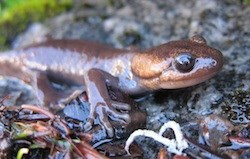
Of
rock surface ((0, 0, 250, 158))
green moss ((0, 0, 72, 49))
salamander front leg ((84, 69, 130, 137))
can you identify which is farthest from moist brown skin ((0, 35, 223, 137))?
green moss ((0, 0, 72, 49))

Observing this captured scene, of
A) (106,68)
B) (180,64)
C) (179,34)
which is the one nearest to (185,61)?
(180,64)

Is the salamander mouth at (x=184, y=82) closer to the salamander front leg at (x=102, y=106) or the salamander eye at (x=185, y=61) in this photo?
the salamander eye at (x=185, y=61)

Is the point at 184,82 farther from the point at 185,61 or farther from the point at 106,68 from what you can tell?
the point at 106,68

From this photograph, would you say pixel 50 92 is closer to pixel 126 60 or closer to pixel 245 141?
pixel 126 60

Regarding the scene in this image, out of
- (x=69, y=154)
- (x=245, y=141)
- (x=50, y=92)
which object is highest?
(x=50, y=92)

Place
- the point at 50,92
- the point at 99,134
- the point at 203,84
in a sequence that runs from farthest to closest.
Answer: the point at 50,92, the point at 203,84, the point at 99,134

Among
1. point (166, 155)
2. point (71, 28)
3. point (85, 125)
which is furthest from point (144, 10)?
point (166, 155)

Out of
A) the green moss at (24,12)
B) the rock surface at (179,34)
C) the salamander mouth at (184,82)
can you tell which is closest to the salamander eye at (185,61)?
the salamander mouth at (184,82)

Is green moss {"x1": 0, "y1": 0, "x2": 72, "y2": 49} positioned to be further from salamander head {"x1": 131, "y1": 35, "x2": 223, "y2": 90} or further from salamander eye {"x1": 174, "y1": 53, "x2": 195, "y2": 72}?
salamander eye {"x1": 174, "y1": 53, "x2": 195, "y2": 72}

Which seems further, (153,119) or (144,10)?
(144,10)
